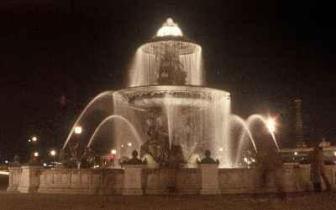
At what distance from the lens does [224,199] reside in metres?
17.5

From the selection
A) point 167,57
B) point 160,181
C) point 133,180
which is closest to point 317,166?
point 160,181

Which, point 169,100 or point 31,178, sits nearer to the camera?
point 31,178

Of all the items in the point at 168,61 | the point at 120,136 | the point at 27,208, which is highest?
the point at 168,61

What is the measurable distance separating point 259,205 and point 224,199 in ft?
8.20

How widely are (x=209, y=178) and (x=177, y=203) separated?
388 centimetres

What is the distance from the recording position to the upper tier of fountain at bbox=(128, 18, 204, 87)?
91.9 feet

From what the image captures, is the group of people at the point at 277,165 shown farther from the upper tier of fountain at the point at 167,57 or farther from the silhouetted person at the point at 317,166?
the upper tier of fountain at the point at 167,57

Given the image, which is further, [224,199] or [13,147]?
[13,147]

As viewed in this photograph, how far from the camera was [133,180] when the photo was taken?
19859mm

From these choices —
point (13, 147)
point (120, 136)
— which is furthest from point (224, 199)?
point (13, 147)

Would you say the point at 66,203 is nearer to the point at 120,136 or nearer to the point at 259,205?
the point at 259,205

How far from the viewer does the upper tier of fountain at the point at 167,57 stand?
28.0 meters

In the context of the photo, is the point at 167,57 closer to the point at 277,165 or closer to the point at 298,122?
the point at 277,165

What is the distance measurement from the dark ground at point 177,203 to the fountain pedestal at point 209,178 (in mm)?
1143
